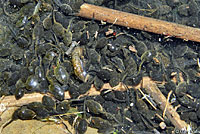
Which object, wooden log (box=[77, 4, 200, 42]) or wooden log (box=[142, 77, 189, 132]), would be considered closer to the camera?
wooden log (box=[142, 77, 189, 132])

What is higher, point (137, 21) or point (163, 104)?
point (137, 21)

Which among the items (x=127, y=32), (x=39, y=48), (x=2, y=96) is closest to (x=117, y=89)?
(x=127, y=32)

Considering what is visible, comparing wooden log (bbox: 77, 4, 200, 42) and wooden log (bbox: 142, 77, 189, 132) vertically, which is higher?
wooden log (bbox: 77, 4, 200, 42)

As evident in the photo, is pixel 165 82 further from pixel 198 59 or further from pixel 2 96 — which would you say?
pixel 2 96

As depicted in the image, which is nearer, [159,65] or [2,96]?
[2,96]

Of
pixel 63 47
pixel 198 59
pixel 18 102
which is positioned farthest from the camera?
pixel 198 59

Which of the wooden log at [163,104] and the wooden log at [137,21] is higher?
the wooden log at [137,21]

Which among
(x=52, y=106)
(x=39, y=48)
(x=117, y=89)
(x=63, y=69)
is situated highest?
(x=39, y=48)

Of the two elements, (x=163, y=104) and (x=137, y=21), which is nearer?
(x=163, y=104)
